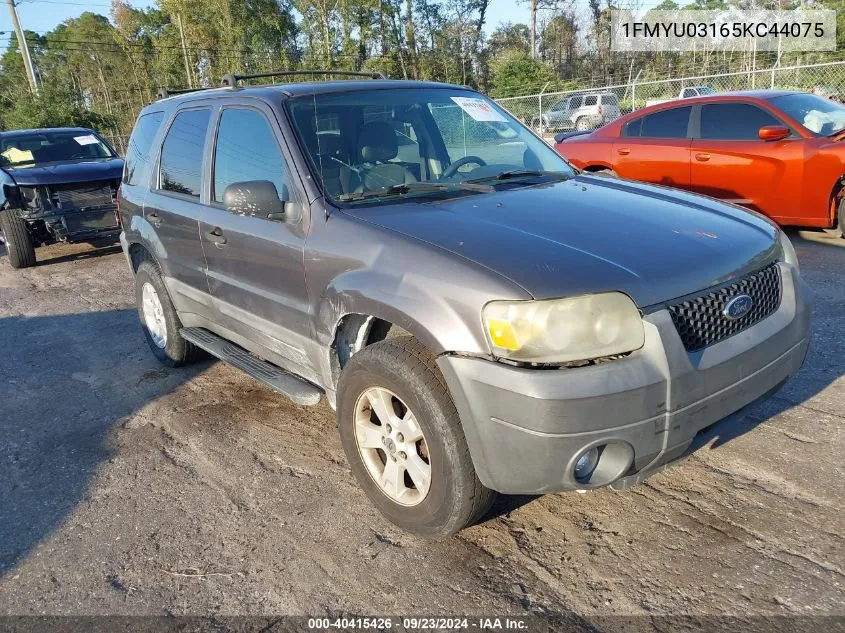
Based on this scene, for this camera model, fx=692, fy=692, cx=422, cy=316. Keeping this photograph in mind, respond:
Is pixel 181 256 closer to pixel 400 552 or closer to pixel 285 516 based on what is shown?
pixel 285 516

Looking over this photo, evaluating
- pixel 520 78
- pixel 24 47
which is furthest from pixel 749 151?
pixel 520 78

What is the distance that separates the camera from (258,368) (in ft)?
12.2

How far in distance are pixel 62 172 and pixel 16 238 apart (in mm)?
1048

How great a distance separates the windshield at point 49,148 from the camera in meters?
9.84

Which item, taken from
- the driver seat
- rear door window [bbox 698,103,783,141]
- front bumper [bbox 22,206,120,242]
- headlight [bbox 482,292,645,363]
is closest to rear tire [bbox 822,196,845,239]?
rear door window [bbox 698,103,783,141]

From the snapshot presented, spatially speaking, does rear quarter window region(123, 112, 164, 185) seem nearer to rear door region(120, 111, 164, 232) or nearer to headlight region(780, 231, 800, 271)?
rear door region(120, 111, 164, 232)

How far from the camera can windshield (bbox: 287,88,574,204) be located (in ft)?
10.7

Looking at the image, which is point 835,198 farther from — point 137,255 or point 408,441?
point 137,255

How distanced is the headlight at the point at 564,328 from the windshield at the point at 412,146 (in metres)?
1.12

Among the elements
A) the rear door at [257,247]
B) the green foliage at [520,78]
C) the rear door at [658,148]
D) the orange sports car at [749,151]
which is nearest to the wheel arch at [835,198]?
the orange sports car at [749,151]

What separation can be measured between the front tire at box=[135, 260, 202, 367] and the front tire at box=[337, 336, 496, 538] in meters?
2.22

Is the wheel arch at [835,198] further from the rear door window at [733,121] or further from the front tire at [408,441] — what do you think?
the front tire at [408,441]

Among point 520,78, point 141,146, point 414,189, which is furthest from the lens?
point 520,78

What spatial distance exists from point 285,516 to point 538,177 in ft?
6.81
